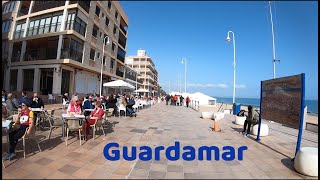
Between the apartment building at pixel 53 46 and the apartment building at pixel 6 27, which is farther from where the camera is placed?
the apartment building at pixel 6 27

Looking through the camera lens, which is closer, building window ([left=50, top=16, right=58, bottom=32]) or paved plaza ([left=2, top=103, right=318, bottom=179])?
paved plaza ([left=2, top=103, right=318, bottom=179])

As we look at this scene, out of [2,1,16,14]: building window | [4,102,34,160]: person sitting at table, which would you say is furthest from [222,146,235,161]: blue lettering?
[2,1,16,14]: building window

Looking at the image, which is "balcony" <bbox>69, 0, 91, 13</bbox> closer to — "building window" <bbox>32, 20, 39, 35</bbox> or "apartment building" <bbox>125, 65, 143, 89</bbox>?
"building window" <bbox>32, 20, 39, 35</bbox>

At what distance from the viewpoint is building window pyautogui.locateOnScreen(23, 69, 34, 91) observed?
25.6 m

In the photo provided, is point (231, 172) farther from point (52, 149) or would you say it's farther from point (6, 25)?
point (6, 25)

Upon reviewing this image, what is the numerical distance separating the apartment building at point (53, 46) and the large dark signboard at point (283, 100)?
62.9ft

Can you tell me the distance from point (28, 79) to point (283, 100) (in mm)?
25461

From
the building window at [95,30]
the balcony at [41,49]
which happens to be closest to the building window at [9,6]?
the balcony at [41,49]

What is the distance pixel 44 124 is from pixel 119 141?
4.01 metres

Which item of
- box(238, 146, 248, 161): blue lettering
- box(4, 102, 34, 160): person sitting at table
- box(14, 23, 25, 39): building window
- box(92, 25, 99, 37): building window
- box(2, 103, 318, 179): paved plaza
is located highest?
box(92, 25, 99, 37): building window

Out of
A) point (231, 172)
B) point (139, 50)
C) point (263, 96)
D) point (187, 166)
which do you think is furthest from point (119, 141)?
point (139, 50)

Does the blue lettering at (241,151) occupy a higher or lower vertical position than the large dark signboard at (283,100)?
lower

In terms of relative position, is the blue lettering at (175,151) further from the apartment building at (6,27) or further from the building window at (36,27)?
the apartment building at (6,27)

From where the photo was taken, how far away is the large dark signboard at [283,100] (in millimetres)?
6480
